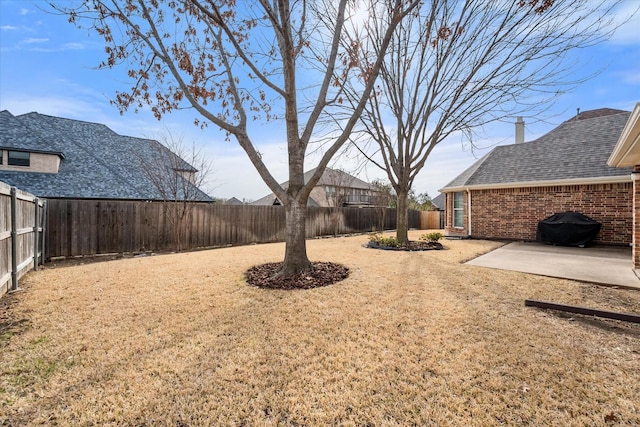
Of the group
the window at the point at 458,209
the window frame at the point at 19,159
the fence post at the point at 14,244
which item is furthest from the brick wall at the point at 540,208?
the window frame at the point at 19,159

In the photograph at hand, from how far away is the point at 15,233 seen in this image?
4547mm

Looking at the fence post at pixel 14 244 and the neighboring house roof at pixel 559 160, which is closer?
the fence post at pixel 14 244

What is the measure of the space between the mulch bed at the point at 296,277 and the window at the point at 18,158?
606 inches

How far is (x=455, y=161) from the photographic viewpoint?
15.3 m

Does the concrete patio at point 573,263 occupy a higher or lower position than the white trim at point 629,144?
lower

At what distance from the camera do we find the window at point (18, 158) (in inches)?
521

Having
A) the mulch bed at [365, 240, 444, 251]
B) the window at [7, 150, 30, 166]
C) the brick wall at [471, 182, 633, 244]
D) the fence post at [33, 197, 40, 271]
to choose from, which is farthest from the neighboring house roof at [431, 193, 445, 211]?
the window at [7, 150, 30, 166]

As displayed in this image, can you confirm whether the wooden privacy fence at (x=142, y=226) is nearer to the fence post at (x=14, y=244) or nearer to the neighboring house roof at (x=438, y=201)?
the fence post at (x=14, y=244)

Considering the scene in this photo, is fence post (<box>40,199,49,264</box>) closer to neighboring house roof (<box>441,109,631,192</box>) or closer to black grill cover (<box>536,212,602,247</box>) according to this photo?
neighboring house roof (<box>441,109,631,192</box>)

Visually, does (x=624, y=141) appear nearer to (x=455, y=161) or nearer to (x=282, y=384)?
(x=282, y=384)

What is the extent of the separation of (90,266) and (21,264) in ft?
5.65

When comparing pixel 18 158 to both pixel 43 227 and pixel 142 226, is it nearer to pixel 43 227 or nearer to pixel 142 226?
pixel 142 226

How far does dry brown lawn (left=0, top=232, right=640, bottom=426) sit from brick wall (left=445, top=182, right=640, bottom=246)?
6.85 metres

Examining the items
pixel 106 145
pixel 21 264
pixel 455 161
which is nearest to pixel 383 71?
pixel 455 161
